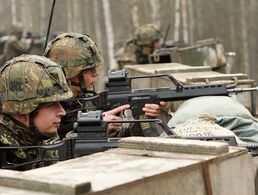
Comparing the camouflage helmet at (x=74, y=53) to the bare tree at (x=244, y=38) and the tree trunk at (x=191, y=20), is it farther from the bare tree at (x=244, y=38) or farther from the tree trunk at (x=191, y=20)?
the tree trunk at (x=191, y=20)

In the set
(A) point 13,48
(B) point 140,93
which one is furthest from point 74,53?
(A) point 13,48

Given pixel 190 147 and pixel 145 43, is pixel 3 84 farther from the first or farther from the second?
pixel 145 43

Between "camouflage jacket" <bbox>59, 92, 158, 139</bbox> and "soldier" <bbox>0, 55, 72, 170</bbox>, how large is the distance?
91cm

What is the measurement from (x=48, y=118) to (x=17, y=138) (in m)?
0.20

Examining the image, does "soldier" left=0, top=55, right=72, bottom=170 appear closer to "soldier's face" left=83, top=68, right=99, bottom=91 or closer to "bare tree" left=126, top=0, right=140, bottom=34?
"soldier's face" left=83, top=68, right=99, bottom=91

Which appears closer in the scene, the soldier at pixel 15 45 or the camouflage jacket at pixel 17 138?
the camouflage jacket at pixel 17 138

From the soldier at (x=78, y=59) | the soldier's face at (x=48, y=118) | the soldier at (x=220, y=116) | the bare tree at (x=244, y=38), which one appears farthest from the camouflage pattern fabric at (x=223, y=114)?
the bare tree at (x=244, y=38)

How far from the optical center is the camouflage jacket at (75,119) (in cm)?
443

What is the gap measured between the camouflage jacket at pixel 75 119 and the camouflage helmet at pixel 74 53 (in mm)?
363

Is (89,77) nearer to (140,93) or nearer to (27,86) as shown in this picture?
(140,93)

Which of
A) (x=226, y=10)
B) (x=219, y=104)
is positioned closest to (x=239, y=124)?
(x=219, y=104)

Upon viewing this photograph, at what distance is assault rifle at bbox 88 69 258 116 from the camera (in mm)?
4535

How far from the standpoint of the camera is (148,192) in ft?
6.39

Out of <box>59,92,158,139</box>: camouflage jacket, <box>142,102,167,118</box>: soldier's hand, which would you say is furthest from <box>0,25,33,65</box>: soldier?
<box>142,102,167,118</box>: soldier's hand
